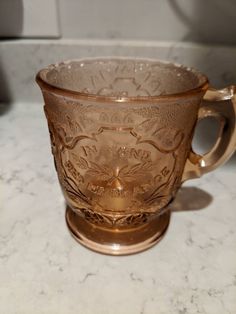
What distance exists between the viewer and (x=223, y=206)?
0.47 m

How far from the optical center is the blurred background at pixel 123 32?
2.12 ft

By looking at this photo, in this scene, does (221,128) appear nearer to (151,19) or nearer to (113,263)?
(113,263)

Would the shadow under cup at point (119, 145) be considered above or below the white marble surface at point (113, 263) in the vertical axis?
above

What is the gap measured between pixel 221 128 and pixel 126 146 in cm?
10

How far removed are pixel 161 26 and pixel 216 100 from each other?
0.35 meters

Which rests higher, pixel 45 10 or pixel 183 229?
pixel 45 10

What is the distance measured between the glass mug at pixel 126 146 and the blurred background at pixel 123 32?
9.9 inches

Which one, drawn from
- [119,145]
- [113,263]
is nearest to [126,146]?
[119,145]

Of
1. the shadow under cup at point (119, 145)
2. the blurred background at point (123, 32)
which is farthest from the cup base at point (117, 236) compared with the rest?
the blurred background at point (123, 32)

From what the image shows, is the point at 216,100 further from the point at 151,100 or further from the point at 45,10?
the point at 45,10

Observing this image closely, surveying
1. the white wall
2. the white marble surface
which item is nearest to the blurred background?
the white wall

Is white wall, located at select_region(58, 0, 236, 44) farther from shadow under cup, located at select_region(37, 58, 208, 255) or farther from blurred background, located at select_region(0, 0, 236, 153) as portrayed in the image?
shadow under cup, located at select_region(37, 58, 208, 255)

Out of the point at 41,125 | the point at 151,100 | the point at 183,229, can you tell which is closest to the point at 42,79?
the point at 151,100

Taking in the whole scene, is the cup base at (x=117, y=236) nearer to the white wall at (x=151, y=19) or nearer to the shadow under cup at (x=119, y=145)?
the shadow under cup at (x=119, y=145)
